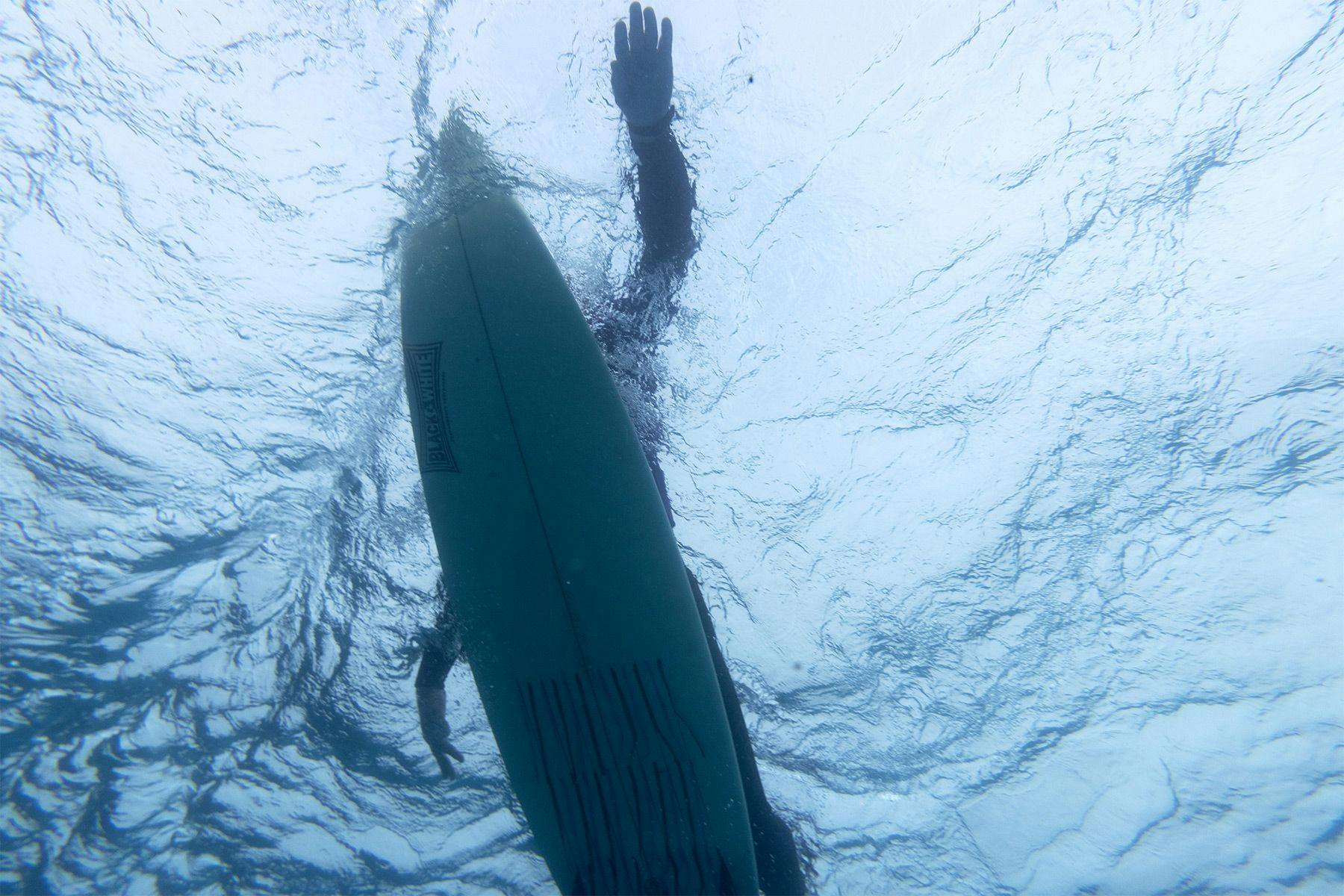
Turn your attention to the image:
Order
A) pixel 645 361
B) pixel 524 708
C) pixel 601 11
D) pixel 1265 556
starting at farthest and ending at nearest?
pixel 1265 556 → pixel 645 361 → pixel 601 11 → pixel 524 708

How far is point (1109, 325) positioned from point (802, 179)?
272 centimetres

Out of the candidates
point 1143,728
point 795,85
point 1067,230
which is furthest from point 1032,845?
point 795,85

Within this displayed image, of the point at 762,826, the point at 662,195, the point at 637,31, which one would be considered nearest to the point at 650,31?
the point at 637,31

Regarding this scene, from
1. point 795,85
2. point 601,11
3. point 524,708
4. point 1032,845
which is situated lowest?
point 1032,845

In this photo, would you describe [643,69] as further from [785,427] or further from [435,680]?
[435,680]

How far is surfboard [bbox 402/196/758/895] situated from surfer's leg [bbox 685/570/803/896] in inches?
16.3

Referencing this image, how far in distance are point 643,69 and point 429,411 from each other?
2060 millimetres

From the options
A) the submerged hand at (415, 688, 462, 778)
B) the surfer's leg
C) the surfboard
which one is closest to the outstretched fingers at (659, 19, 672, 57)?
the surfboard

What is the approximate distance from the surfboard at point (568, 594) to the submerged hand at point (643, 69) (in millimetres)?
1028

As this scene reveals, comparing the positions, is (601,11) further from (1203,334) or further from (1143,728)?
(1143,728)

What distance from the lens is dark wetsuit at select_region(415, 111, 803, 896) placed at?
11.7 feet

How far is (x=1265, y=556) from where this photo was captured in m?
5.77

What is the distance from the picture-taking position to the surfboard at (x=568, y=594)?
3.12 m

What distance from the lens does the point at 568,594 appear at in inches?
124
